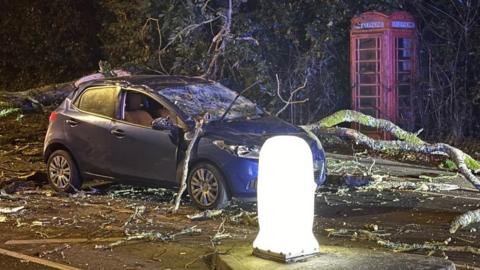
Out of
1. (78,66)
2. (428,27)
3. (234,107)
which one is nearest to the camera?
(234,107)

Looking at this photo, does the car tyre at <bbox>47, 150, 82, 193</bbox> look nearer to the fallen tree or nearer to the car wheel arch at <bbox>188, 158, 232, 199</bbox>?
the car wheel arch at <bbox>188, 158, 232, 199</bbox>

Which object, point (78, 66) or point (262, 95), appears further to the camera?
point (78, 66)

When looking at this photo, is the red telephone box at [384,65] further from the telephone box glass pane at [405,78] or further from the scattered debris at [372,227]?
the scattered debris at [372,227]

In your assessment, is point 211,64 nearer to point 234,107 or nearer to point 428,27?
point 428,27

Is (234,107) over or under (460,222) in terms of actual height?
over

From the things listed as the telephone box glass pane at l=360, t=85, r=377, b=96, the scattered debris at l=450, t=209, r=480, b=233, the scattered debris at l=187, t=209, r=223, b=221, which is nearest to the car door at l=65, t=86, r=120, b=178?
the scattered debris at l=187, t=209, r=223, b=221

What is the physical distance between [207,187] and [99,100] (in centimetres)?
229

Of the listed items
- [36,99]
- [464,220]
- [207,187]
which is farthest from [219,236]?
[36,99]

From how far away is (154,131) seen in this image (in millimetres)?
9562

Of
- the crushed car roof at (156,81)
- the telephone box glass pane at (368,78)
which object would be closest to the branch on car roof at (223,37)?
the telephone box glass pane at (368,78)

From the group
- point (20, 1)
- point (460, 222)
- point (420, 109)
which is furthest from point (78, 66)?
point (460, 222)

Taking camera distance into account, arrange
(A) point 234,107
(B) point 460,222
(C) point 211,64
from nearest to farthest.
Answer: (B) point 460,222 < (A) point 234,107 < (C) point 211,64

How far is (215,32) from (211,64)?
1243 millimetres

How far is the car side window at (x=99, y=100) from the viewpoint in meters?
10.2
